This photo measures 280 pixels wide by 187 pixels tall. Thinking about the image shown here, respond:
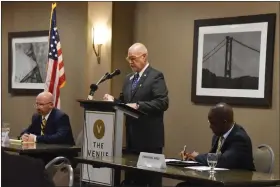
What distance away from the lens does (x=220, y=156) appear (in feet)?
11.0

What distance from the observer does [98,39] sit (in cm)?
644

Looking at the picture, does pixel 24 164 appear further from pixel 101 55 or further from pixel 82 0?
pixel 82 0

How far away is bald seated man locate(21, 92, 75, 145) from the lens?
4.79 metres

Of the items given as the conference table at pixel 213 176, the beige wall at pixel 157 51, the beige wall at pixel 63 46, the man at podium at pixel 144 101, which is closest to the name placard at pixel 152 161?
the conference table at pixel 213 176

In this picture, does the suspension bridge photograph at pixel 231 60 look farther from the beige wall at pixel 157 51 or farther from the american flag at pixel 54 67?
the american flag at pixel 54 67

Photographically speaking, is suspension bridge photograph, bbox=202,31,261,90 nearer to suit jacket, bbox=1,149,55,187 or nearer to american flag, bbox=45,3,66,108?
american flag, bbox=45,3,66,108

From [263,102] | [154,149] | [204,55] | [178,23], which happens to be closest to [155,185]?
[154,149]

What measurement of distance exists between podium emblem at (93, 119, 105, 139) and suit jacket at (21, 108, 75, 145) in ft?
2.57

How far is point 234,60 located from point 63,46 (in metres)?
2.70

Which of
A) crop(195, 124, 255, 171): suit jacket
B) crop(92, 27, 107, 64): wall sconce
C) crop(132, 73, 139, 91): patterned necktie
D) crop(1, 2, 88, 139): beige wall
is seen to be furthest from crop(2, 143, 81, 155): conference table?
crop(1, 2, 88, 139): beige wall

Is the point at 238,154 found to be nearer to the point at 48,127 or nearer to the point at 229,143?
the point at 229,143

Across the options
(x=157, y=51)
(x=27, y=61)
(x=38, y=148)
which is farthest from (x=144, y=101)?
(x=27, y=61)

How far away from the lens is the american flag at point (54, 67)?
626cm

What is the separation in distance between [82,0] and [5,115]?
2263 mm
